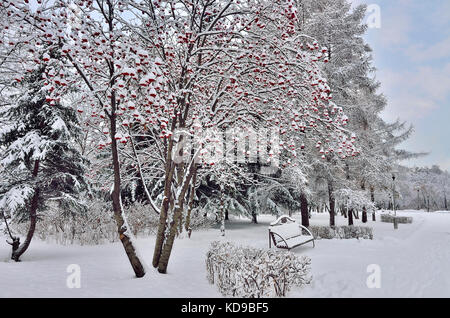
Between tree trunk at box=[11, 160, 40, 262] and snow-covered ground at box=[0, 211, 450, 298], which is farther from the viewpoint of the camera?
tree trunk at box=[11, 160, 40, 262]

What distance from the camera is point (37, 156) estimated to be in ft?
26.5

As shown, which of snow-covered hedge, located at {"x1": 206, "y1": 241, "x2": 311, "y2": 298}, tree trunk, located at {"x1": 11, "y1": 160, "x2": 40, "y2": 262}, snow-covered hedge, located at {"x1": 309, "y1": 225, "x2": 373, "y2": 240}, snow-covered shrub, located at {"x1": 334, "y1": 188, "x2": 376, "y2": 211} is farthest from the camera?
snow-covered shrub, located at {"x1": 334, "y1": 188, "x2": 376, "y2": 211}

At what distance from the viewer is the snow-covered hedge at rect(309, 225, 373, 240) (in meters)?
12.3

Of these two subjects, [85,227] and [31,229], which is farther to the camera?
[85,227]

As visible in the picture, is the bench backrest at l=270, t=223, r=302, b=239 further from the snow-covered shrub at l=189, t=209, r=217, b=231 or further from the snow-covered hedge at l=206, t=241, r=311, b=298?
the snow-covered shrub at l=189, t=209, r=217, b=231

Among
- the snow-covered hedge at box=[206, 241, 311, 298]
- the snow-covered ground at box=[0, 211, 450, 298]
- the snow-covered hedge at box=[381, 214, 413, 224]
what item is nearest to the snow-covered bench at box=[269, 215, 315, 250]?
the snow-covered ground at box=[0, 211, 450, 298]

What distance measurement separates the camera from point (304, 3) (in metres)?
14.6

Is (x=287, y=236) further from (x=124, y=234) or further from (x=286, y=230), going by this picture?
(x=124, y=234)

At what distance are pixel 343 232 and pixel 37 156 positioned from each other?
38.8 ft

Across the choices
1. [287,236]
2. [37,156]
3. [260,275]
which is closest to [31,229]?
[37,156]

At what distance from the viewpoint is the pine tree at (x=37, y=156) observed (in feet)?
27.1

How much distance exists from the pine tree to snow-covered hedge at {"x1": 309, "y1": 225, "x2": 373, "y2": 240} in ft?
31.3

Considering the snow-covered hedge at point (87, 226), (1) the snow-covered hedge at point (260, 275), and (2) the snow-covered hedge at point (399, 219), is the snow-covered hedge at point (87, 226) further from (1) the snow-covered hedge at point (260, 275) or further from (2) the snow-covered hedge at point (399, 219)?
(2) the snow-covered hedge at point (399, 219)

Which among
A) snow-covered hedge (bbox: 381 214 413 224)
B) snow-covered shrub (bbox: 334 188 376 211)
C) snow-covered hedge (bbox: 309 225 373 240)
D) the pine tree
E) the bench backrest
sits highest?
the pine tree
